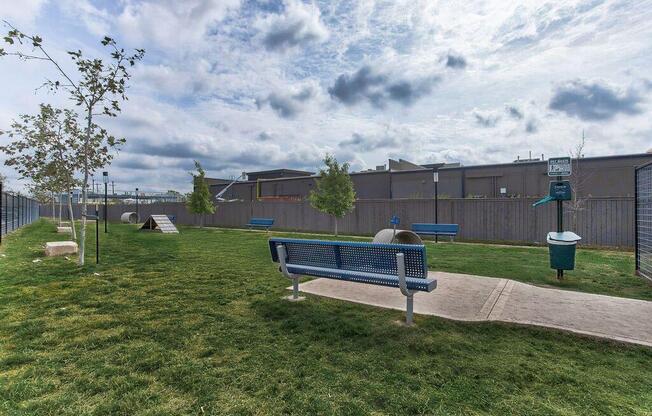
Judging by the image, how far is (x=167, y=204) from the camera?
37281 mm

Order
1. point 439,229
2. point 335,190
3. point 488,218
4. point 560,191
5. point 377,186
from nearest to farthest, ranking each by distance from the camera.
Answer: point 560,191
point 439,229
point 488,218
point 335,190
point 377,186

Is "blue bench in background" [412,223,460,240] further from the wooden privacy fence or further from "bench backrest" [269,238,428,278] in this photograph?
"bench backrest" [269,238,428,278]

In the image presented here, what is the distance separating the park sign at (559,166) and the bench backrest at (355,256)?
453 cm

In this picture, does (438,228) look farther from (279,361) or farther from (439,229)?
(279,361)

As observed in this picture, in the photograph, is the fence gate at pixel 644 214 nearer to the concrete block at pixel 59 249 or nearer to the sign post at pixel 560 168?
the sign post at pixel 560 168

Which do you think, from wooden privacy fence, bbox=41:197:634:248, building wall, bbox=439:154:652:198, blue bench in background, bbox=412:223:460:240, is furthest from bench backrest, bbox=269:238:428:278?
building wall, bbox=439:154:652:198

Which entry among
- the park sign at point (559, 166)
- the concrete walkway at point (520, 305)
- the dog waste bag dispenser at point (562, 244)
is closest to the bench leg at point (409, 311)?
the concrete walkway at point (520, 305)

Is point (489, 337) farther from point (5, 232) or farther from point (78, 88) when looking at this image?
point (5, 232)

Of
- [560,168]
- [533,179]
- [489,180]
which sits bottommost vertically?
[560,168]

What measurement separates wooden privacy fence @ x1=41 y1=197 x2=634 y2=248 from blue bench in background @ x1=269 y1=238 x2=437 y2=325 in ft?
41.2

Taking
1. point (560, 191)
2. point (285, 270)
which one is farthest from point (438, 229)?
point (285, 270)

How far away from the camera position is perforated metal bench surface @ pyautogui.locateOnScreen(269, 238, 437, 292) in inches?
165

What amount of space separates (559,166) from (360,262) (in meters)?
4.90

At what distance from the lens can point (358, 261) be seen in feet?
15.6
